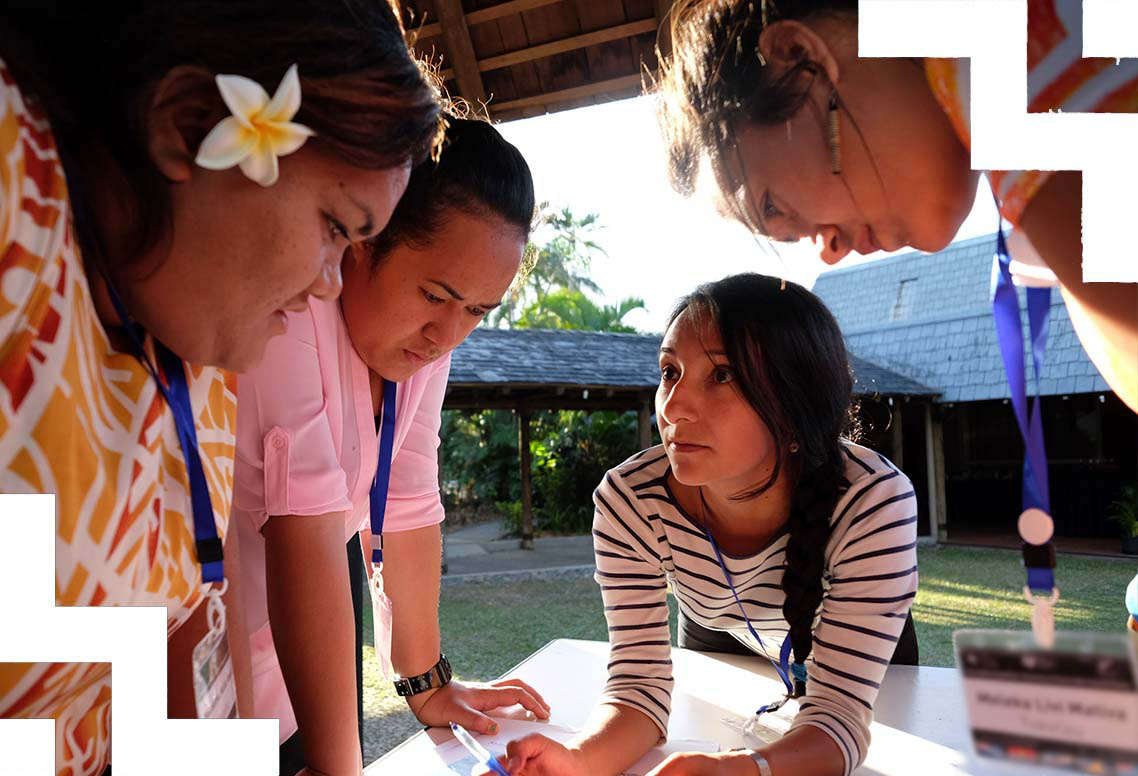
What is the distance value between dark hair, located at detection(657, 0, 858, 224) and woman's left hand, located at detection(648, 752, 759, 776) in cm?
72

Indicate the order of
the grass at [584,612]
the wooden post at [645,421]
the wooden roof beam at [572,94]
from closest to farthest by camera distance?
the wooden roof beam at [572,94] → the grass at [584,612] → the wooden post at [645,421]

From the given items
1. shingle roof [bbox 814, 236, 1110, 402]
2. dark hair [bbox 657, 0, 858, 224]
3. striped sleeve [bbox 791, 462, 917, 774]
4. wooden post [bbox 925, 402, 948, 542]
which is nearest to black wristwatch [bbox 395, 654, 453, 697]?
striped sleeve [bbox 791, 462, 917, 774]

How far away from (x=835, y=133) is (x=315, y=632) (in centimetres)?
89

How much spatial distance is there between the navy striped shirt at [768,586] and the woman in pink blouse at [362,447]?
0.24 m

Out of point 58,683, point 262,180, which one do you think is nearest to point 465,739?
point 58,683

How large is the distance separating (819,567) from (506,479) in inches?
613

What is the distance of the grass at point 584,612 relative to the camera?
605 centimetres

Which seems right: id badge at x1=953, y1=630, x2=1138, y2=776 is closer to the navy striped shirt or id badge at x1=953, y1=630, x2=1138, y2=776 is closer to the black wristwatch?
the navy striped shirt

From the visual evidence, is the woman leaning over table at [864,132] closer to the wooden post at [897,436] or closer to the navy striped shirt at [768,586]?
the navy striped shirt at [768,586]

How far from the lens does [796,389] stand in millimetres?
1512

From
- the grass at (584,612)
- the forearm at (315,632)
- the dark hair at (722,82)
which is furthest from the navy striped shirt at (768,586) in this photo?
the grass at (584,612)

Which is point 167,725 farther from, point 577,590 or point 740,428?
point 577,590

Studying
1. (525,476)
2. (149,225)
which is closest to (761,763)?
(149,225)
